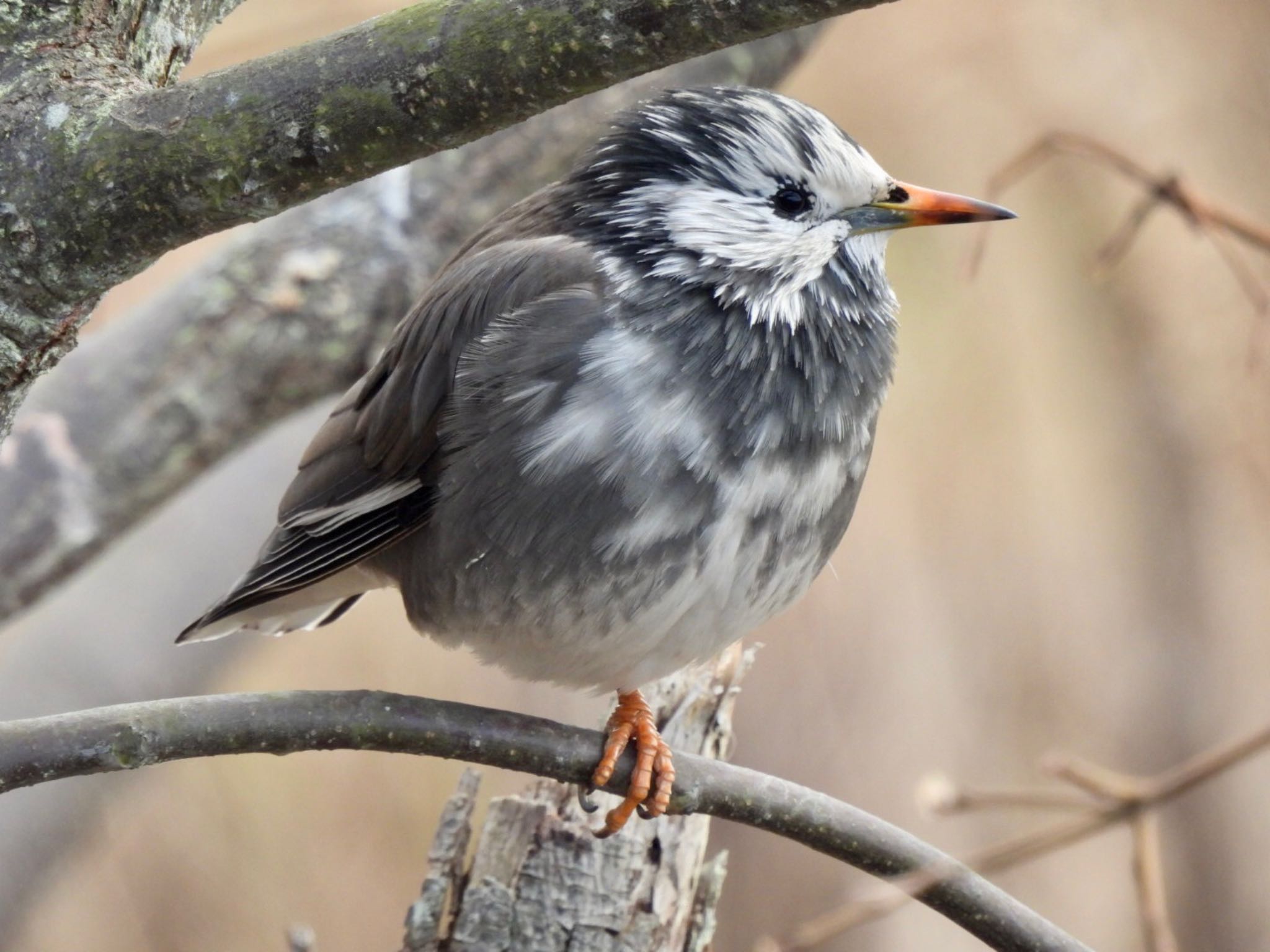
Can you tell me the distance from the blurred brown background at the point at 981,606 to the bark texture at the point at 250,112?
3.83 meters

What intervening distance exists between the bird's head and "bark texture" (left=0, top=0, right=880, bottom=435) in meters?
0.74

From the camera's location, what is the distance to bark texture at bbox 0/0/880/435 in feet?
4.67

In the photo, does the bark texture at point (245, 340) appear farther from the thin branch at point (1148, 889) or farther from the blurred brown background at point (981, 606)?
the thin branch at point (1148, 889)

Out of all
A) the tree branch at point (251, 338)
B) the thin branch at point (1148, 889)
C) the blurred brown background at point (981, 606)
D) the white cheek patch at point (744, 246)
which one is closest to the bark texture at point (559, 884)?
the thin branch at point (1148, 889)

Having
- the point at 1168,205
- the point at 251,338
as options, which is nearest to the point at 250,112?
the point at 1168,205

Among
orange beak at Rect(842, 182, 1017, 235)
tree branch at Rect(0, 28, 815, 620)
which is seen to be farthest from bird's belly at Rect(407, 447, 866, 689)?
tree branch at Rect(0, 28, 815, 620)

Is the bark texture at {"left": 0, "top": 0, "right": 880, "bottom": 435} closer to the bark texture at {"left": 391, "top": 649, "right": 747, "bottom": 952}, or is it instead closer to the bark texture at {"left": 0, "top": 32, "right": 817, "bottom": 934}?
the bark texture at {"left": 391, "top": 649, "right": 747, "bottom": 952}

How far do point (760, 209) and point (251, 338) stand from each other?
1.95 metres

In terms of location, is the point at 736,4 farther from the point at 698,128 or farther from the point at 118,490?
the point at 118,490

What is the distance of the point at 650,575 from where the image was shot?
213 cm

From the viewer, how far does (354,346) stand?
12.5ft

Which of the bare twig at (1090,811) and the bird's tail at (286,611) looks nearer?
the bare twig at (1090,811)

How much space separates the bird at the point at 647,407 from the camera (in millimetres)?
2115

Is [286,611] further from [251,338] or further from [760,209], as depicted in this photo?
[760,209]
